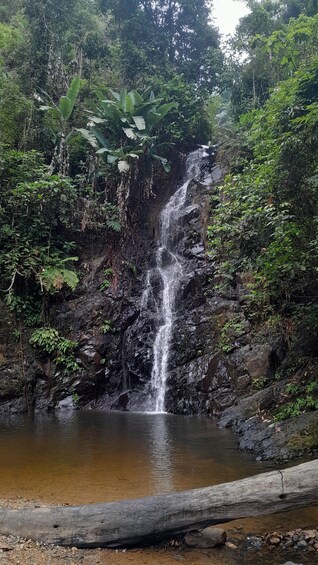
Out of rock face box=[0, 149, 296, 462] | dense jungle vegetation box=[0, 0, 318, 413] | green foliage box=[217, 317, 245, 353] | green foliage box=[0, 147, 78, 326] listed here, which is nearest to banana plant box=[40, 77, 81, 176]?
→ dense jungle vegetation box=[0, 0, 318, 413]

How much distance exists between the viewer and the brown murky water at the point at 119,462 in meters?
4.54

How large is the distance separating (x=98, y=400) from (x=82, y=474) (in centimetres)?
684

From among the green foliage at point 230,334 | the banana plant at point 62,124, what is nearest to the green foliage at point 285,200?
the green foliage at point 230,334

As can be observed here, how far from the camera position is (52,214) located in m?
14.0

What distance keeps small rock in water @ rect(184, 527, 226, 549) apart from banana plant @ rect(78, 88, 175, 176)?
13287mm

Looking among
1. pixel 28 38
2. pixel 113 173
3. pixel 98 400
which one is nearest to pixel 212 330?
pixel 98 400

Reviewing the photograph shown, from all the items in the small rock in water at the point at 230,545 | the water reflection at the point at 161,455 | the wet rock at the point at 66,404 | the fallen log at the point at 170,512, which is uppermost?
the fallen log at the point at 170,512

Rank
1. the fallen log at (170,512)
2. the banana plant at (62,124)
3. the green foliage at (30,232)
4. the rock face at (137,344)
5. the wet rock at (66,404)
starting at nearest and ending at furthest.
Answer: the fallen log at (170,512), the rock face at (137,344), the wet rock at (66,404), the green foliage at (30,232), the banana plant at (62,124)

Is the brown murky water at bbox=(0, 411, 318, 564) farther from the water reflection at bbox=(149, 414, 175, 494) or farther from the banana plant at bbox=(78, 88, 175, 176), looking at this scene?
the banana plant at bbox=(78, 88, 175, 176)

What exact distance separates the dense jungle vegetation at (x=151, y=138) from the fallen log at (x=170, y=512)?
12.6 ft

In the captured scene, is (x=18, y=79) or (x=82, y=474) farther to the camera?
(x=18, y=79)

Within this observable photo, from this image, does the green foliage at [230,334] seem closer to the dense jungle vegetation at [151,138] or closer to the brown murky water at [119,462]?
the dense jungle vegetation at [151,138]

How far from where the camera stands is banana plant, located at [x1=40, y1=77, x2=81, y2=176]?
49.7ft

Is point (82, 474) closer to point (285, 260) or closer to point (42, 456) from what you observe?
point (42, 456)
